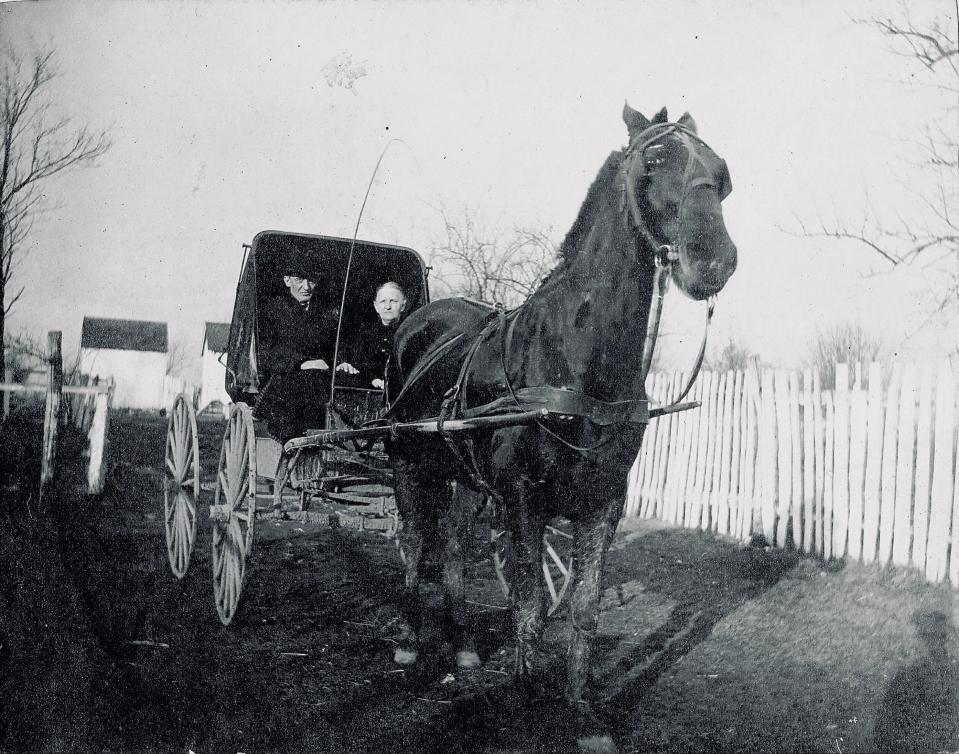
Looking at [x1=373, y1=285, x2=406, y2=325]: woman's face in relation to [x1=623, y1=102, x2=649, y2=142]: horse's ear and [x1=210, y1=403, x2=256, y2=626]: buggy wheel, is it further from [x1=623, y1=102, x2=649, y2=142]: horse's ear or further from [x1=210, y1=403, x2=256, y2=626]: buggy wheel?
[x1=623, y1=102, x2=649, y2=142]: horse's ear

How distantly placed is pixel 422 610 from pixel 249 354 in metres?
2.38

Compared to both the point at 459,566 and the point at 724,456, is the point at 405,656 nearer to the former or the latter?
the point at 459,566

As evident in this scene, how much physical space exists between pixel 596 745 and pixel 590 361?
5.34 feet

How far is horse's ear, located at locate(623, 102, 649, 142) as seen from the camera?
10.6ft

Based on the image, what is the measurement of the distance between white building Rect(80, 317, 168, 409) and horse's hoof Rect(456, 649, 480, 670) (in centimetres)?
3906

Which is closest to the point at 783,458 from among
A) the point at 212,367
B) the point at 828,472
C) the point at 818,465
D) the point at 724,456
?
the point at 818,465

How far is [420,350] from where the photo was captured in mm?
4965

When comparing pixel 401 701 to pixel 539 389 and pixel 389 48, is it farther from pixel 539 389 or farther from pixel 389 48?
pixel 389 48

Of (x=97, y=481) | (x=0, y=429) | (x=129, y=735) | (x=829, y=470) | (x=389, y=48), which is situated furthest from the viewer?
(x=97, y=481)

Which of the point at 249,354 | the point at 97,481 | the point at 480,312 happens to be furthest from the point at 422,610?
the point at 97,481

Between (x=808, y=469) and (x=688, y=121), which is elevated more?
(x=688, y=121)

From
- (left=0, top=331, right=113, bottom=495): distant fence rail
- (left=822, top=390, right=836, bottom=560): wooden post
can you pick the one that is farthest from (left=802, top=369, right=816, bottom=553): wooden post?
(left=0, top=331, right=113, bottom=495): distant fence rail

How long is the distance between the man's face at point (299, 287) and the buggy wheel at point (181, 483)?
4.06 feet

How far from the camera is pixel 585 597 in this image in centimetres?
340
